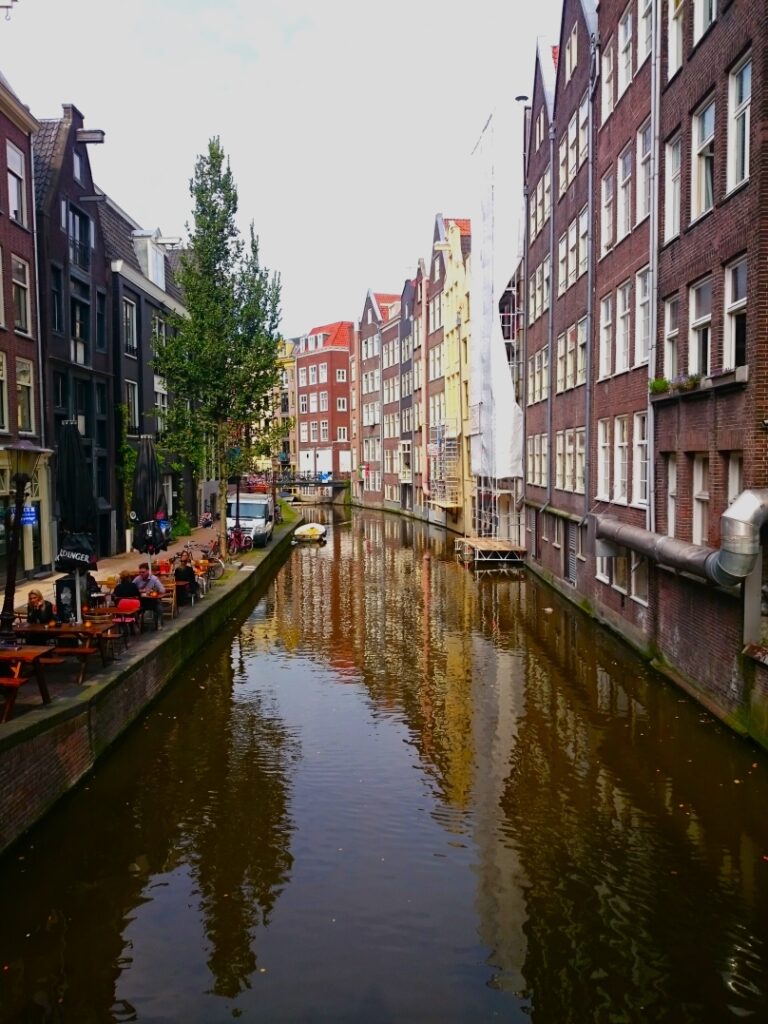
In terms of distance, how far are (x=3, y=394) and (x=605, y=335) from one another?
15.3m

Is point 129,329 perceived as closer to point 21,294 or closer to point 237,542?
point 237,542

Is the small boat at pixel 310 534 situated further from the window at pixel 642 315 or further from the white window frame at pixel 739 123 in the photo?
the white window frame at pixel 739 123

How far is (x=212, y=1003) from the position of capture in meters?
6.63

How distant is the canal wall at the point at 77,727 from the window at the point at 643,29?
14540 mm

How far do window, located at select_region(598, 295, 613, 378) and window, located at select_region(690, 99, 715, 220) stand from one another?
20.5 ft

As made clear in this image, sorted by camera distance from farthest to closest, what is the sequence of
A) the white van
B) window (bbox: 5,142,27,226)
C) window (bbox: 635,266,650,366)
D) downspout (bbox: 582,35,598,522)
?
the white van
window (bbox: 5,142,27,226)
downspout (bbox: 582,35,598,522)
window (bbox: 635,266,650,366)

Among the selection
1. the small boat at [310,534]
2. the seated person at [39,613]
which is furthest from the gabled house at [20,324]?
the small boat at [310,534]

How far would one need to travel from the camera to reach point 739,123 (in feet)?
43.4

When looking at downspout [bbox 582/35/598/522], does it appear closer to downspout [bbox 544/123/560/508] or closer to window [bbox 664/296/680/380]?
downspout [bbox 544/123/560/508]

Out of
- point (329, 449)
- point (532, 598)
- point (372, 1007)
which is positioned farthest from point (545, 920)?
point (329, 449)

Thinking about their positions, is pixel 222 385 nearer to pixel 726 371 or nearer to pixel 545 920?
pixel 726 371

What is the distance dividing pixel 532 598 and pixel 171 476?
23744mm

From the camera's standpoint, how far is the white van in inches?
1452

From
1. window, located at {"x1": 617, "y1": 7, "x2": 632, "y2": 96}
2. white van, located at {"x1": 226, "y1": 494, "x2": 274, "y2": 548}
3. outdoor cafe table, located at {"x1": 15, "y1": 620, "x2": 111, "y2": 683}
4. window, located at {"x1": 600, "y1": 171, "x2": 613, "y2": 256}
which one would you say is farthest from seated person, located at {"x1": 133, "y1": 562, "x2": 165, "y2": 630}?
white van, located at {"x1": 226, "y1": 494, "x2": 274, "y2": 548}
